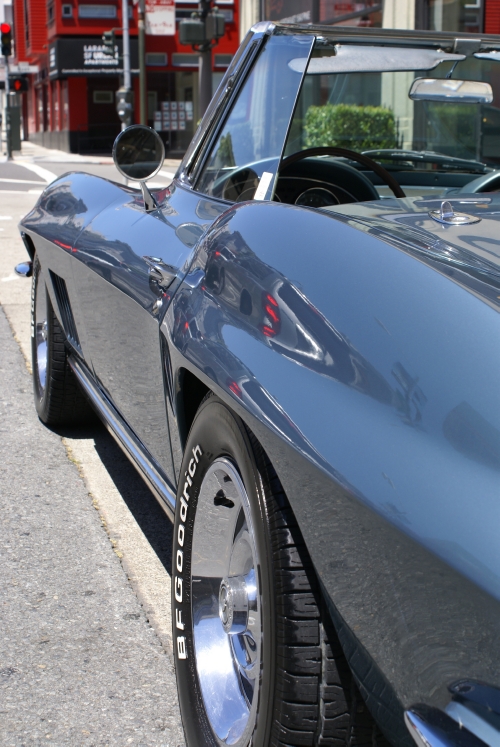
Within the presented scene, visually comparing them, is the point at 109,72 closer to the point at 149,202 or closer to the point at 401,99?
the point at 401,99

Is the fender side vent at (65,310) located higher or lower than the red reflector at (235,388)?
lower

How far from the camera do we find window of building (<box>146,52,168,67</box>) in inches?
1350

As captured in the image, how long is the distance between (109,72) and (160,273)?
114 feet

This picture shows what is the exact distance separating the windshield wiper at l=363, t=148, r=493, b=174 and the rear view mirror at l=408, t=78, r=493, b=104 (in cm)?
40

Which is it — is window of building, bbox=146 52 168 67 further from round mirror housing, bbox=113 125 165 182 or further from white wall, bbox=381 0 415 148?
round mirror housing, bbox=113 125 165 182

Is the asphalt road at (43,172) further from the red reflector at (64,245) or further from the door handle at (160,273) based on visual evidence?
the door handle at (160,273)

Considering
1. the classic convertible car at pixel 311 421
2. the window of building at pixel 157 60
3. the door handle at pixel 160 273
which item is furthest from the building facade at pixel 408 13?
the window of building at pixel 157 60

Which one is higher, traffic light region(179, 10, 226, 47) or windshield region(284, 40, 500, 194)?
traffic light region(179, 10, 226, 47)

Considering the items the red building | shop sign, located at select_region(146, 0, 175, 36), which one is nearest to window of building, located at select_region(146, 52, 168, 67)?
the red building

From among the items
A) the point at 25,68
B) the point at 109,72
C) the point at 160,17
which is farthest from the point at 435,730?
the point at 25,68

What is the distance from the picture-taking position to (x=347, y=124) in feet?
14.7

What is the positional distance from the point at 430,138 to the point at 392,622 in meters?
2.96

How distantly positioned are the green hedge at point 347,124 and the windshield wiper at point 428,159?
0.46 feet

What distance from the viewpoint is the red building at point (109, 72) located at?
112ft
